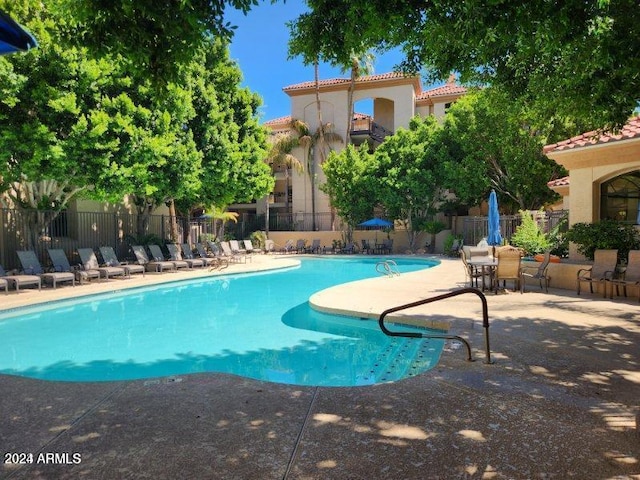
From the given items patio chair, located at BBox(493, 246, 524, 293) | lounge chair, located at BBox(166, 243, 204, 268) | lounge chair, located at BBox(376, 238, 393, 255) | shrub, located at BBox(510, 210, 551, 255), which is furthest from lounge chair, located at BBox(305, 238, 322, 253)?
patio chair, located at BBox(493, 246, 524, 293)

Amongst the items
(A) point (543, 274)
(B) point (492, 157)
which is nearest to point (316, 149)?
(B) point (492, 157)

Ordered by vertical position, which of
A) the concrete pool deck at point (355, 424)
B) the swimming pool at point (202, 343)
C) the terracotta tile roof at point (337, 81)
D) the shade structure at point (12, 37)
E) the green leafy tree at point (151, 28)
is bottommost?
the swimming pool at point (202, 343)

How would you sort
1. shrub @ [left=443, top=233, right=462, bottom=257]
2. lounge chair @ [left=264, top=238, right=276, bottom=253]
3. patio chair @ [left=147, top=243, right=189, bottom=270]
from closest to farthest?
patio chair @ [left=147, top=243, right=189, bottom=270]
shrub @ [left=443, top=233, right=462, bottom=257]
lounge chair @ [left=264, top=238, right=276, bottom=253]

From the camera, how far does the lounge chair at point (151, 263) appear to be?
55.4 feet

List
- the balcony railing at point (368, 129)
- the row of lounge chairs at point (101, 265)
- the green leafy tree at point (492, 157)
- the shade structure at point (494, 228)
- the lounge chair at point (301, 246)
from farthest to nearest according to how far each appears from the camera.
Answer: the balcony railing at point (368, 129) < the lounge chair at point (301, 246) < the green leafy tree at point (492, 157) < the shade structure at point (494, 228) < the row of lounge chairs at point (101, 265)

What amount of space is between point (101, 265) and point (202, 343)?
11.3 metres

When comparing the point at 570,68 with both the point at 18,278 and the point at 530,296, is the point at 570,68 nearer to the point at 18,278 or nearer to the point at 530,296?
the point at 530,296

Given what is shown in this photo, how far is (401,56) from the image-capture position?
268 inches

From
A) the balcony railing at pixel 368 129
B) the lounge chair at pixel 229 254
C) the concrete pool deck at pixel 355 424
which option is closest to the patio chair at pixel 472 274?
the concrete pool deck at pixel 355 424

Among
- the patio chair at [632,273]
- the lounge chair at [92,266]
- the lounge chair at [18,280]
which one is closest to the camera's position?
the patio chair at [632,273]

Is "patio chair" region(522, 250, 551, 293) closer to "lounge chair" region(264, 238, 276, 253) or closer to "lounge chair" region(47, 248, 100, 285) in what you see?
"lounge chair" region(47, 248, 100, 285)

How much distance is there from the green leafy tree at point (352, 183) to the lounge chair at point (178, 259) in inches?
447

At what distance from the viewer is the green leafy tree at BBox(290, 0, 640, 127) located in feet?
13.3

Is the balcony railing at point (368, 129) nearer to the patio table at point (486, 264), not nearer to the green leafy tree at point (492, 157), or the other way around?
the green leafy tree at point (492, 157)
